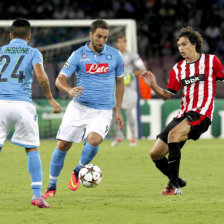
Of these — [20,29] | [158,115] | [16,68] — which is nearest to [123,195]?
[16,68]

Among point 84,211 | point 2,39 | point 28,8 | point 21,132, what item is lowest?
point 84,211

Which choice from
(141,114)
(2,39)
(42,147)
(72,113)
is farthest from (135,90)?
(72,113)

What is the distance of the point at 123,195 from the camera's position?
7664 mm

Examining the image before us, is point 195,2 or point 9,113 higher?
point 195,2

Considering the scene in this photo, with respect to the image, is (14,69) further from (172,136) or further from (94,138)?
(172,136)

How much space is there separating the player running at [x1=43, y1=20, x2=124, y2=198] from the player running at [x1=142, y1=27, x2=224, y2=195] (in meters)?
0.67

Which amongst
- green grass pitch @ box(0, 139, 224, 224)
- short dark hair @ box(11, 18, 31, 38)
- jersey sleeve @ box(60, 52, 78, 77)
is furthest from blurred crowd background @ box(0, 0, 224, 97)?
short dark hair @ box(11, 18, 31, 38)

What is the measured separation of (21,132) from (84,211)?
95cm

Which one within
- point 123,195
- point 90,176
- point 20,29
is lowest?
point 123,195

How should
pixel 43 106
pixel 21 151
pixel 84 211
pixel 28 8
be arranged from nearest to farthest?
1. pixel 84 211
2. pixel 21 151
3. pixel 43 106
4. pixel 28 8

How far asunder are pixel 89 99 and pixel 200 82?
1301 mm

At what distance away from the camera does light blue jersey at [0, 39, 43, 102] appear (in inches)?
260

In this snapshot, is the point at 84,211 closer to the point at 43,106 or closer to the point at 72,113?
the point at 72,113

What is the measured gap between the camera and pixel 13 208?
6.66m
